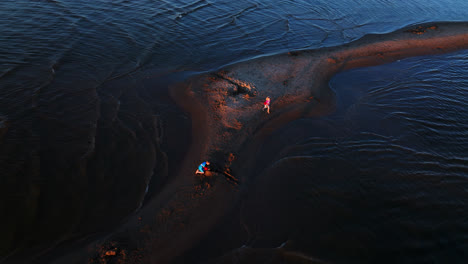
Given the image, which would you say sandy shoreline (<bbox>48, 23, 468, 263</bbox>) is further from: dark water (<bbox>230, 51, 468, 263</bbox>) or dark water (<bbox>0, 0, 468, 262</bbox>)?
dark water (<bbox>230, 51, 468, 263</bbox>)

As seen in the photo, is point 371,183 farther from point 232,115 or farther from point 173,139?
point 173,139

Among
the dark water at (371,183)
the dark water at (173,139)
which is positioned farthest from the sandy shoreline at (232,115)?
the dark water at (371,183)

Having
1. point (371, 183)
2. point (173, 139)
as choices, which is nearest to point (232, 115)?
point (173, 139)

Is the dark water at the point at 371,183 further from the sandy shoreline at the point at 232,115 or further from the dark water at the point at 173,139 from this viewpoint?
the sandy shoreline at the point at 232,115

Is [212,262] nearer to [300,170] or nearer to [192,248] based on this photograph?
[192,248]

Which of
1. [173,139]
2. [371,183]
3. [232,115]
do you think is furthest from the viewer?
[232,115]

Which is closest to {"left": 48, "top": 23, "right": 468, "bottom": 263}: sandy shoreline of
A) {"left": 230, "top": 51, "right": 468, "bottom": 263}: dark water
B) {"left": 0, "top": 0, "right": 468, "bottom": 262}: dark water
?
{"left": 0, "top": 0, "right": 468, "bottom": 262}: dark water

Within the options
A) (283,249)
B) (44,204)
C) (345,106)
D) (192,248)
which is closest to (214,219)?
(192,248)
